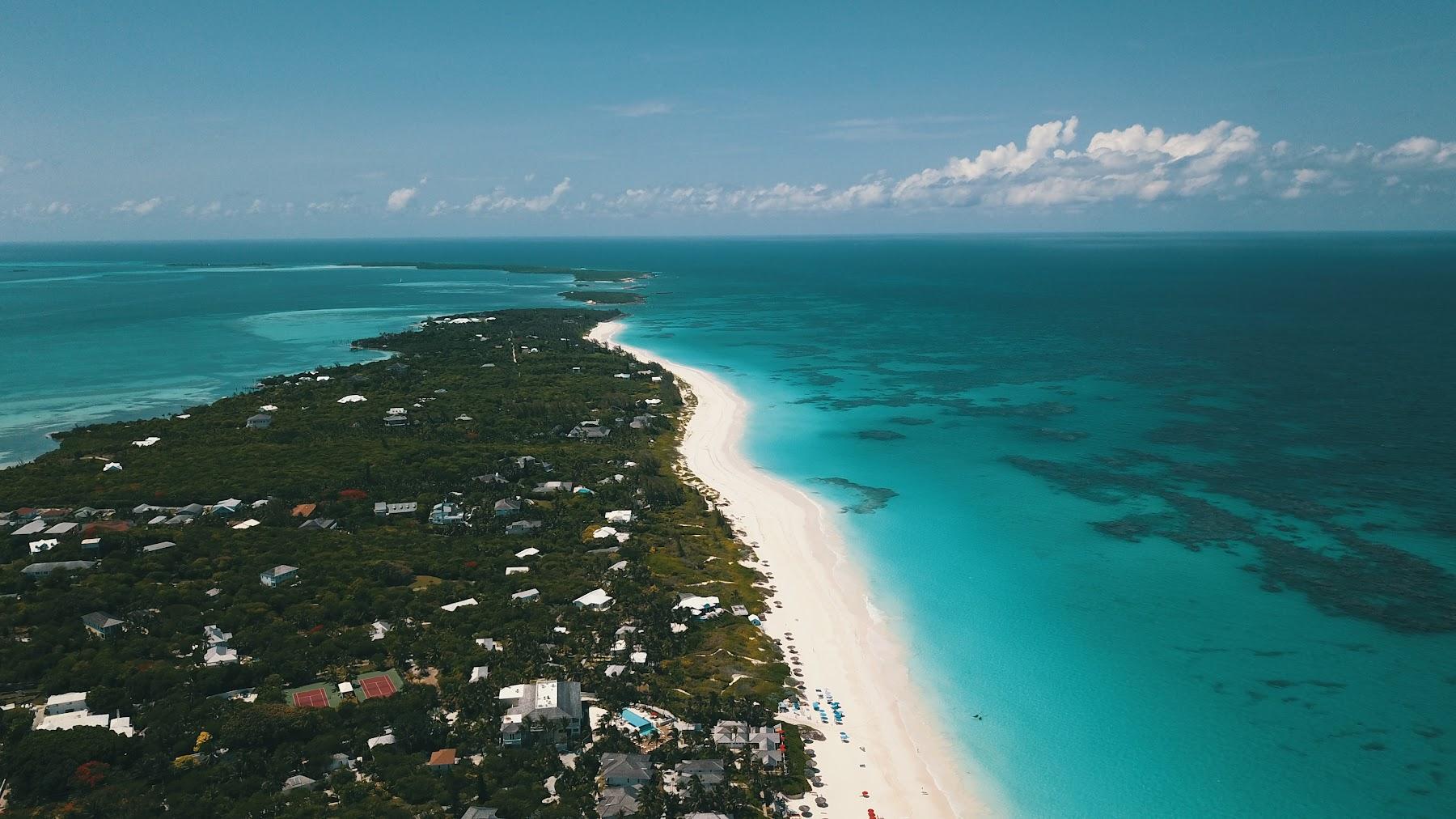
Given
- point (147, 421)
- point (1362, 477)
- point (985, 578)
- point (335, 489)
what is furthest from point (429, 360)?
point (1362, 477)

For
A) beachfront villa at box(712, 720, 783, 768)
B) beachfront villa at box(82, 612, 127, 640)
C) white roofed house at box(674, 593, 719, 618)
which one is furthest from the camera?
white roofed house at box(674, 593, 719, 618)

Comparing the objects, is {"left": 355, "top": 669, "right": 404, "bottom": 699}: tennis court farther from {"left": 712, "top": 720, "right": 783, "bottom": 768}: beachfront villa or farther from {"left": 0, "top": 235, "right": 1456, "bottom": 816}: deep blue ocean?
{"left": 0, "top": 235, "right": 1456, "bottom": 816}: deep blue ocean

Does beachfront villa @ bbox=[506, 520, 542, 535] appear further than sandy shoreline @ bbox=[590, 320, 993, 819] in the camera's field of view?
Yes

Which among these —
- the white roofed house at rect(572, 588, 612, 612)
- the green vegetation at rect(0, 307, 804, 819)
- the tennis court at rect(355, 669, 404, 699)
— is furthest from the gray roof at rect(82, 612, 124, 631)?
the white roofed house at rect(572, 588, 612, 612)

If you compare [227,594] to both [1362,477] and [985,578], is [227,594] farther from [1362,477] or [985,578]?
[1362,477]

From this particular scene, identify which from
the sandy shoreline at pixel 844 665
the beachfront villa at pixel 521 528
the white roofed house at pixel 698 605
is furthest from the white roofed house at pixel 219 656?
the sandy shoreline at pixel 844 665

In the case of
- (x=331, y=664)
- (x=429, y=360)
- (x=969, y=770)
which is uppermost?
(x=429, y=360)

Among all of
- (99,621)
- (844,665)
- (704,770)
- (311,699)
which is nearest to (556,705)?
(704,770)
